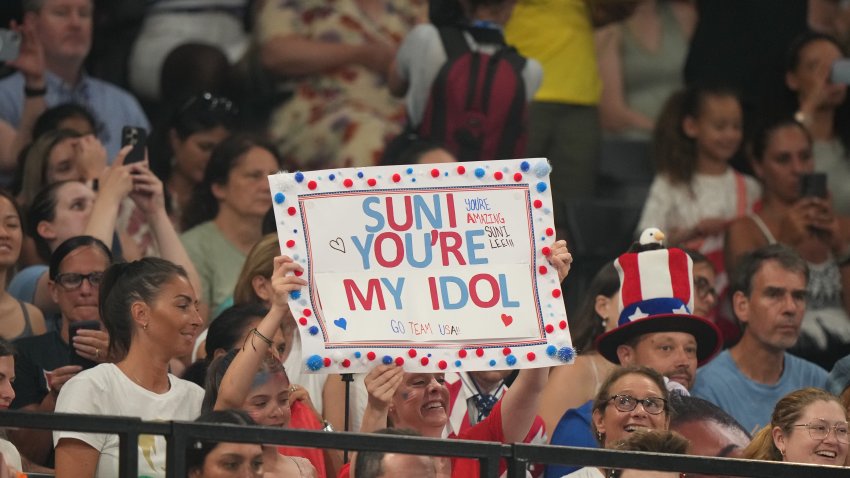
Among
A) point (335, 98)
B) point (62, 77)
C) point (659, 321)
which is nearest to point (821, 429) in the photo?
point (659, 321)

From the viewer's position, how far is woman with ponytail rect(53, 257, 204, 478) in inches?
238

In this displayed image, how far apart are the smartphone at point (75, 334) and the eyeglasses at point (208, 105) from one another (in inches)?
89.9

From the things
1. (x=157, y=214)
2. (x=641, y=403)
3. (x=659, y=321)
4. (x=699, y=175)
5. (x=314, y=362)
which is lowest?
(x=641, y=403)

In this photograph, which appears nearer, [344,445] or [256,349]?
[344,445]

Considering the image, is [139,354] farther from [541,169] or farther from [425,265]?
[541,169]

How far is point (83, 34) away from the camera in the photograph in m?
9.12

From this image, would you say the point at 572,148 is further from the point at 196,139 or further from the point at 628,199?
the point at 196,139

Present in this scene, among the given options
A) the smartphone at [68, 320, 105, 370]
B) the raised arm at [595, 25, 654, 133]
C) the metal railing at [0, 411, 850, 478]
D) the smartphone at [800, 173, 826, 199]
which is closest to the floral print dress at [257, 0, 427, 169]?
the raised arm at [595, 25, 654, 133]

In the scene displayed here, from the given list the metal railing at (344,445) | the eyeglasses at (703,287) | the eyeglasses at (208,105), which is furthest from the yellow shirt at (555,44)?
the metal railing at (344,445)

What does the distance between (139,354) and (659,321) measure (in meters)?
1.99

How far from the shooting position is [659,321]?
7105mm

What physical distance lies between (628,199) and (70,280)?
3.66 meters

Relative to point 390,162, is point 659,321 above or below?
below

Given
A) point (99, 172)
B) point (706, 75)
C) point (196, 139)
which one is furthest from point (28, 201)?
point (706, 75)
